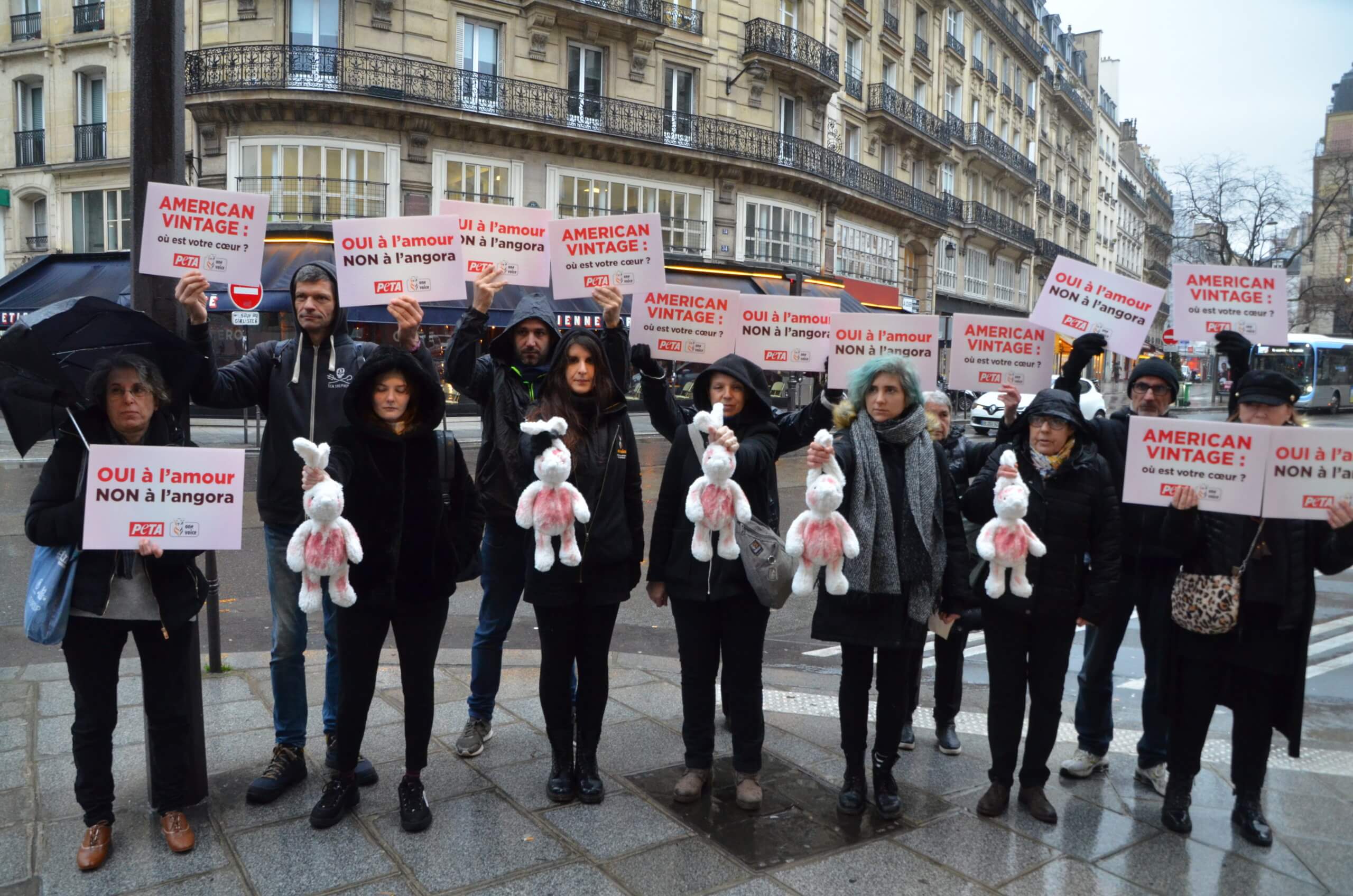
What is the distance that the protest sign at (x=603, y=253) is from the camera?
16.1 ft

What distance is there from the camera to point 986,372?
16.5 ft

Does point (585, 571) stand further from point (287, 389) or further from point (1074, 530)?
point (1074, 530)

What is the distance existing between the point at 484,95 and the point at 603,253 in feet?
68.5

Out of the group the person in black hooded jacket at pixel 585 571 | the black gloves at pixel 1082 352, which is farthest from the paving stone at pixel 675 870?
the black gloves at pixel 1082 352

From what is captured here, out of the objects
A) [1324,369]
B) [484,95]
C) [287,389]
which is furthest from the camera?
[1324,369]

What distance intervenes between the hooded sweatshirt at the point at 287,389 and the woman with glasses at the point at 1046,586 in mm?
2513

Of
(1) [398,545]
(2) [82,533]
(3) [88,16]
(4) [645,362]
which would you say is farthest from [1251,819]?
(3) [88,16]

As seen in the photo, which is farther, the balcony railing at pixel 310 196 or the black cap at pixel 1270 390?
the balcony railing at pixel 310 196

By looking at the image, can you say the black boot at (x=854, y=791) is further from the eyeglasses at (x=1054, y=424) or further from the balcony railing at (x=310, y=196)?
the balcony railing at (x=310, y=196)

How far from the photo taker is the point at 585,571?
3957 millimetres

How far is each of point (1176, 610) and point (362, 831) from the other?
133 inches

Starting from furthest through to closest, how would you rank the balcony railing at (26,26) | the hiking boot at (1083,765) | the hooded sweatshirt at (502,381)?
the balcony railing at (26,26) → the hiking boot at (1083,765) → the hooded sweatshirt at (502,381)

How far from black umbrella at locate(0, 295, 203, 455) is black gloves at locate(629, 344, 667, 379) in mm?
1891

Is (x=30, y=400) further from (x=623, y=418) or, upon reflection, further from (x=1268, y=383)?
(x=1268, y=383)
